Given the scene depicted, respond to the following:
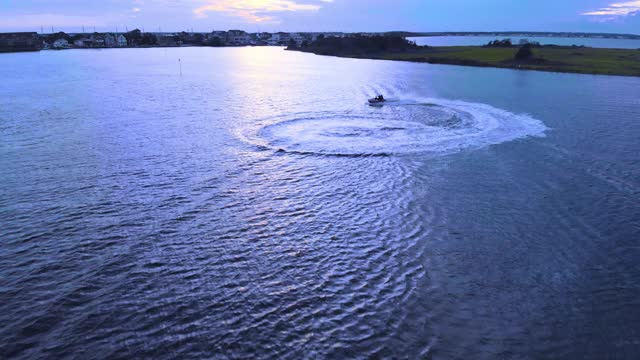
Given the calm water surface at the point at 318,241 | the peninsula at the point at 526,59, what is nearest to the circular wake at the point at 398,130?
the calm water surface at the point at 318,241

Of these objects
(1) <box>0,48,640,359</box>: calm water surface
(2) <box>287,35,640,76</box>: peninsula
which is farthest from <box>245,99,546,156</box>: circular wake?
(2) <box>287,35,640,76</box>: peninsula

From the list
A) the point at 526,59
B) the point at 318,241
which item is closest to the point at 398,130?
the point at 318,241

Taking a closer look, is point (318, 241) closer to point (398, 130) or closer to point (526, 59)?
point (398, 130)

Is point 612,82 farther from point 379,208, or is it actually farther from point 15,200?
point 15,200

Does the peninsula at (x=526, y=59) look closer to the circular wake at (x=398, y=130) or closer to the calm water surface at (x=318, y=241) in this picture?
the circular wake at (x=398, y=130)

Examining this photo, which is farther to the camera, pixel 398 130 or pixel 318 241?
pixel 398 130

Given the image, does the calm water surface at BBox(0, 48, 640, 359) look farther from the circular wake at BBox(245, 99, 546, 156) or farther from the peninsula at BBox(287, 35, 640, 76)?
the peninsula at BBox(287, 35, 640, 76)
